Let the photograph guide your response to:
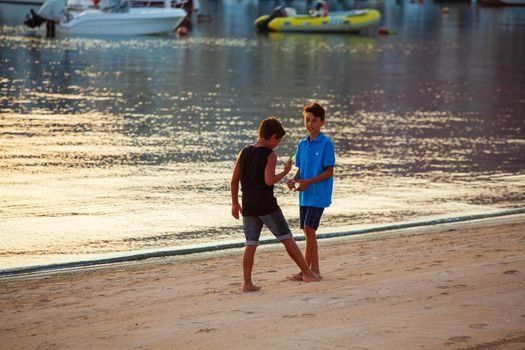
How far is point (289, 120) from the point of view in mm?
21484

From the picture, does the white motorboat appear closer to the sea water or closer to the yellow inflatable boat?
the yellow inflatable boat

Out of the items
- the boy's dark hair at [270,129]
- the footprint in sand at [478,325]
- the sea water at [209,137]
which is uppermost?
the boy's dark hair at [270,129]

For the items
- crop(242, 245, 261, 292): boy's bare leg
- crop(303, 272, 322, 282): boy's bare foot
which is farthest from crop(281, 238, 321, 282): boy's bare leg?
crop(242, 245, 261, 292): boy's bare leg

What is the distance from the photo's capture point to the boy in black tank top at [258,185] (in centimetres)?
789

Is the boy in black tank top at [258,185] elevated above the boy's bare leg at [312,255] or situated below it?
above

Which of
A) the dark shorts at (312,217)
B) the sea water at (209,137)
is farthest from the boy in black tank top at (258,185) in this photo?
the sea water at (209,137)

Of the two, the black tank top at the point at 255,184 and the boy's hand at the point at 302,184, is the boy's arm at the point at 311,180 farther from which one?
the black tank top at the point at 255,184

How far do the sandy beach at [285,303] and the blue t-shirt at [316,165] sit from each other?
65cm

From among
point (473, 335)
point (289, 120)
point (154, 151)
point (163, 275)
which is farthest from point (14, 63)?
point (473, 335)

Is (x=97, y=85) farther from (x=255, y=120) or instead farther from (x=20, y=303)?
(x=20, y=303)

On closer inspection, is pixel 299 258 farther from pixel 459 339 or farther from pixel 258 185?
pixel 459 339

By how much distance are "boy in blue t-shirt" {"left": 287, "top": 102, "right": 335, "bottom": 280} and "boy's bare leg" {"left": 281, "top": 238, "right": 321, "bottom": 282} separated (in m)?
0.21

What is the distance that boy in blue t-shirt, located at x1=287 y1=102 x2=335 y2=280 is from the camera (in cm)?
825

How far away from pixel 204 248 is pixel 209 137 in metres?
8.53
